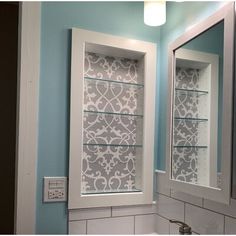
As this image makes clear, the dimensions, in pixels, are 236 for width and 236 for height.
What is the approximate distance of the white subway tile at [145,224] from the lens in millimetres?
1538

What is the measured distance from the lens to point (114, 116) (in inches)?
61.8

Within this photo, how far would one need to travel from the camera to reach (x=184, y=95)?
1.41 m

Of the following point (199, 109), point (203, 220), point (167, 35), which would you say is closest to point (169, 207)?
point (203, 220)

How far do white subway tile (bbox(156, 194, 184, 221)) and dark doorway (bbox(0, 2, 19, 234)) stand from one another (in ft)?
4.12

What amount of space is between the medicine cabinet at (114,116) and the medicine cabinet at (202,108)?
0.53ft

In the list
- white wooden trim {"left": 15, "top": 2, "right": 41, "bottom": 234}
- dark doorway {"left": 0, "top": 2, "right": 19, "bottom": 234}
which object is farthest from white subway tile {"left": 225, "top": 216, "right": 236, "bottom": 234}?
dark doorway {"left": 0, "top": 2, "right": 19, "bottom": 234}

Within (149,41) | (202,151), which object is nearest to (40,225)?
(202,151)

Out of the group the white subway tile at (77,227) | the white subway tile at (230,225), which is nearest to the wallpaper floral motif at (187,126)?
the white subway tile at (230,225)

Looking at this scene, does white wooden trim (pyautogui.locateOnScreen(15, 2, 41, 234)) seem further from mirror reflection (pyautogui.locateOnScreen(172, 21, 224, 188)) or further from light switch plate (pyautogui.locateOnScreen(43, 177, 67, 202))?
mirror reflection (pyautogui.locateOnScreen(172, 21, 224, 188))

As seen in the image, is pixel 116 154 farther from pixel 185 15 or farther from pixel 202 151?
pixel 185 15

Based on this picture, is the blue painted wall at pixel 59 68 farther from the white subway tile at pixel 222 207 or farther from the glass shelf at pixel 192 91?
the white subway tile at pixel 222 207

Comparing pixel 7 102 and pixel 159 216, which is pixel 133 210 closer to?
pixel 159 216

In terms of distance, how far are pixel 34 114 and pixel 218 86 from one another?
0.82 meters

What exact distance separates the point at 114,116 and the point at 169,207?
559mm
